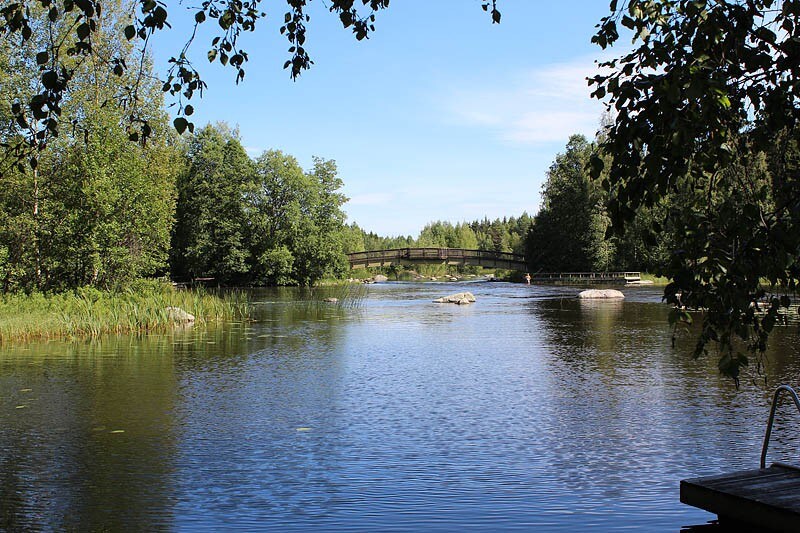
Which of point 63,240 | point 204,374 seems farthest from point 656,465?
point 63,240

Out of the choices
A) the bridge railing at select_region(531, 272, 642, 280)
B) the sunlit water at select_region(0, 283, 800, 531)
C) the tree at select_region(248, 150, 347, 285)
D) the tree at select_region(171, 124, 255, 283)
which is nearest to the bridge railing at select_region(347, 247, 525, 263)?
the bridge railing at select_region(531, 272, 642, 280)

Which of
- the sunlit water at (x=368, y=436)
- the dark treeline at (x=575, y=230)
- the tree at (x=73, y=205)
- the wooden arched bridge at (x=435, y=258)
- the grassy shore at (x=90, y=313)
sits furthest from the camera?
the wooden arched bridge at (x=435, y=258)

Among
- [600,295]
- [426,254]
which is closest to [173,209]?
[600,295]

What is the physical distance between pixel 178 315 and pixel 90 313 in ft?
12.0

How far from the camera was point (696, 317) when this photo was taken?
98.3ft

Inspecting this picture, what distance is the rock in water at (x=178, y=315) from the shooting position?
26.7 metres

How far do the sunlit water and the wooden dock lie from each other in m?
0.67

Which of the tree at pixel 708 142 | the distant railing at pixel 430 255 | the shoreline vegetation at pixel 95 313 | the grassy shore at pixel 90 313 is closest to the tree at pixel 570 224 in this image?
the distant railing at pixel 430 255

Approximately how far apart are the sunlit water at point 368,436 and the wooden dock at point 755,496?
0.67 m

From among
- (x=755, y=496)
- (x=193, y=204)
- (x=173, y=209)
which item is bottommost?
→ (x=755, y=496)

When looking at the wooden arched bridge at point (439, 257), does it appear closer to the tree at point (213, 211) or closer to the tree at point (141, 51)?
the tree at point (213, 211)

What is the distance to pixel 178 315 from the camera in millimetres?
27125

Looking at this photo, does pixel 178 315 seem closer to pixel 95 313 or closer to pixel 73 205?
pixel 95 313

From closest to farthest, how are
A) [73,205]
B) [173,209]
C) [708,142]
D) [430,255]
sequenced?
[708,142]
[73,205]
[173,209]
[430,255]
